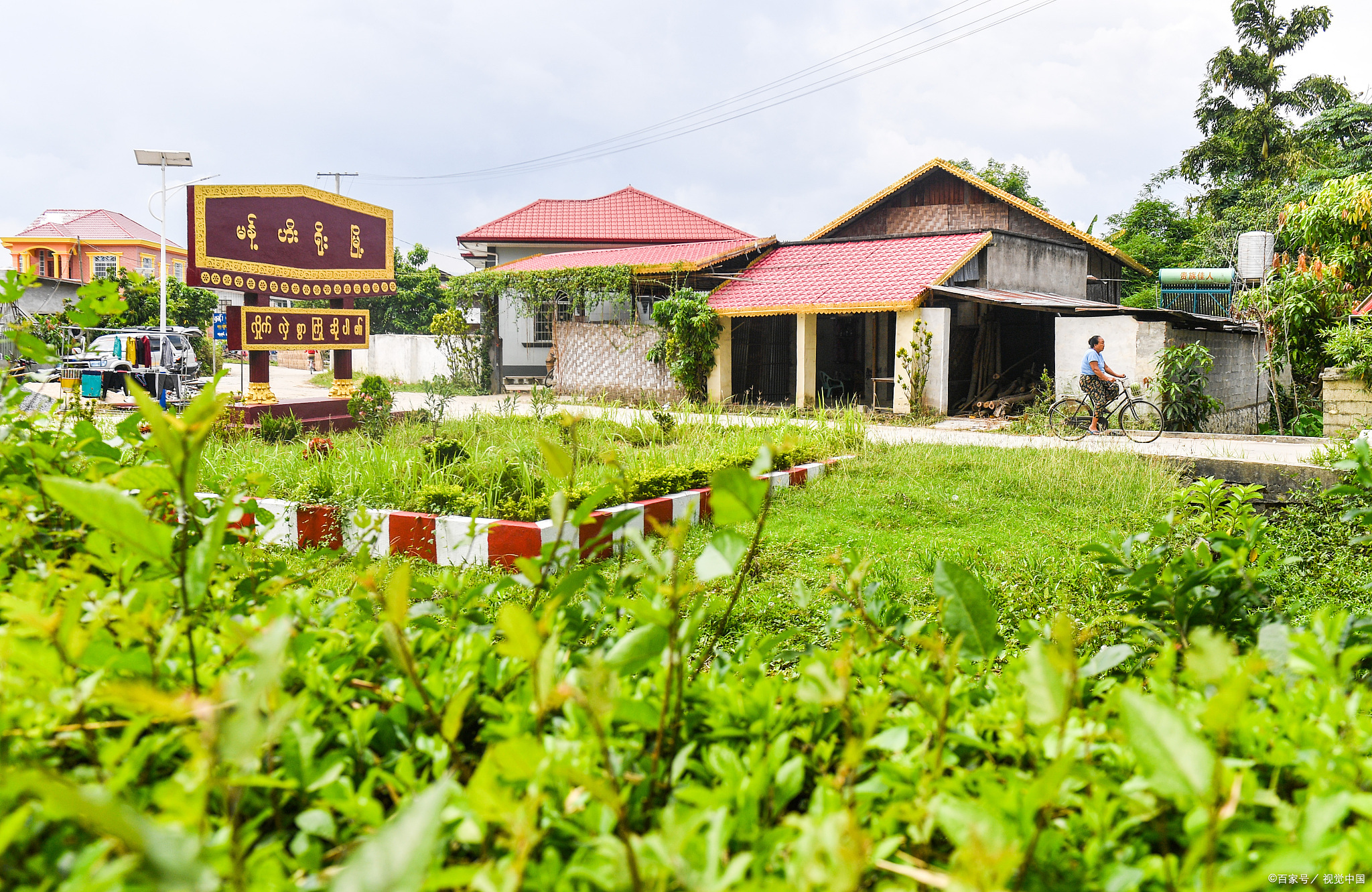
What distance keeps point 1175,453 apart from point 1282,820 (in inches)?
376

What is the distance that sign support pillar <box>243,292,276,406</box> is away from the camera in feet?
39.0

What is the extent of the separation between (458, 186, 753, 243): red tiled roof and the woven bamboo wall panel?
298 inches

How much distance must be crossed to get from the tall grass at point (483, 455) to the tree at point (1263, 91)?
29134 millimetres

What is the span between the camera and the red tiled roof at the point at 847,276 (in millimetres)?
15539

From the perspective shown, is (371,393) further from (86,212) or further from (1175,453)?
(86,212)

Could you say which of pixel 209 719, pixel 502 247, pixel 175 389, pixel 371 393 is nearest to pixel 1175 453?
pixel 371 393

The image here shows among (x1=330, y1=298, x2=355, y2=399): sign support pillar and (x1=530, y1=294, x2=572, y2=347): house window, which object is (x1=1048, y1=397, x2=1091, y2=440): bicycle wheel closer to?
(x1=330, y1=298, x2=355, y2=399): sign support pillar

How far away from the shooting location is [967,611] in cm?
128

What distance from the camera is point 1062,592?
4.57 m

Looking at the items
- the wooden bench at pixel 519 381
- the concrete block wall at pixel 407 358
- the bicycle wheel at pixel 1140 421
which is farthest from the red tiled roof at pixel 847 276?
the concrete block wall at pixel 407 358

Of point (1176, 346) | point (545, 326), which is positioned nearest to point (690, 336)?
point (1176, 346)

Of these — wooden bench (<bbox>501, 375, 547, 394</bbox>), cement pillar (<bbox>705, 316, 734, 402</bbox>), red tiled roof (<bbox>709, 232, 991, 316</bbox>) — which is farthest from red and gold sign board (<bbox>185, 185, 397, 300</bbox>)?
wooden bench (<bbox>501, 375, 547, 394</bbox>)

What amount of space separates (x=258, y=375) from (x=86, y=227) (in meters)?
43.9

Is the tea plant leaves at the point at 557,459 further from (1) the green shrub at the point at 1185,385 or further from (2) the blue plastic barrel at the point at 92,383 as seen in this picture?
(2) the blue plastic barrel at the point at 92,383
